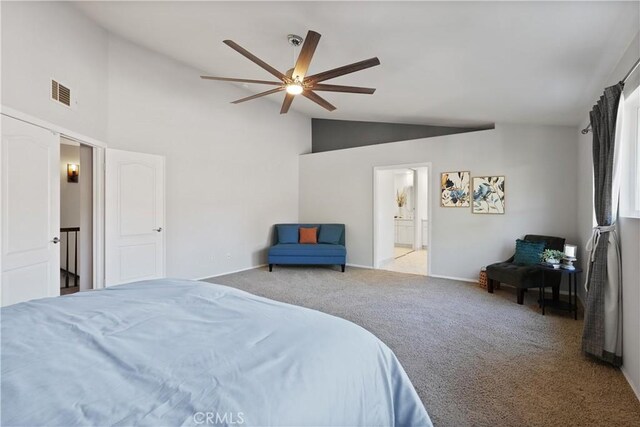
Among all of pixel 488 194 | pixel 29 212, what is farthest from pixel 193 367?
pixel 488 194

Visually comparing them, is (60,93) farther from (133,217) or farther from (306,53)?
(306,53)

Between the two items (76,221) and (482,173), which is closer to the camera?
(482,173)

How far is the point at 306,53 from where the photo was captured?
2.43 m

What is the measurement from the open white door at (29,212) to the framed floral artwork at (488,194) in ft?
18.1

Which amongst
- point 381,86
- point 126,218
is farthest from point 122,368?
point 381,86

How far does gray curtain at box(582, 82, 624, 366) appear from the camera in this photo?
2.23 meters

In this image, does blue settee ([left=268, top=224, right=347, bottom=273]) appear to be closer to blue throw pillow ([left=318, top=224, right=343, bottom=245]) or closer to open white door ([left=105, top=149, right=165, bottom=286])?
blue throw pillow ([left=318, top=224, right=343, bottom=245])

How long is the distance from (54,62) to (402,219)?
793 cm

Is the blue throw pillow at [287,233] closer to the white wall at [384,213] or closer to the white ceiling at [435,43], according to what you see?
the white wall at [384,213]

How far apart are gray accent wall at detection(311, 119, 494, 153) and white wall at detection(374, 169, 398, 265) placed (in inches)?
30.9

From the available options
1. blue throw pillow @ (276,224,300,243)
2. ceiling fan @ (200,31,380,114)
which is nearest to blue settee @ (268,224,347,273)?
blue throw pillow @ (276,224,300,243)

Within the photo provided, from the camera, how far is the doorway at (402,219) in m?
5.82

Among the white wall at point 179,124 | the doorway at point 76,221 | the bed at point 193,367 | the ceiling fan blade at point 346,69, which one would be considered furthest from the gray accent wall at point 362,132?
the bed at point 193,367

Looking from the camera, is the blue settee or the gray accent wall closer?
the blue settee
